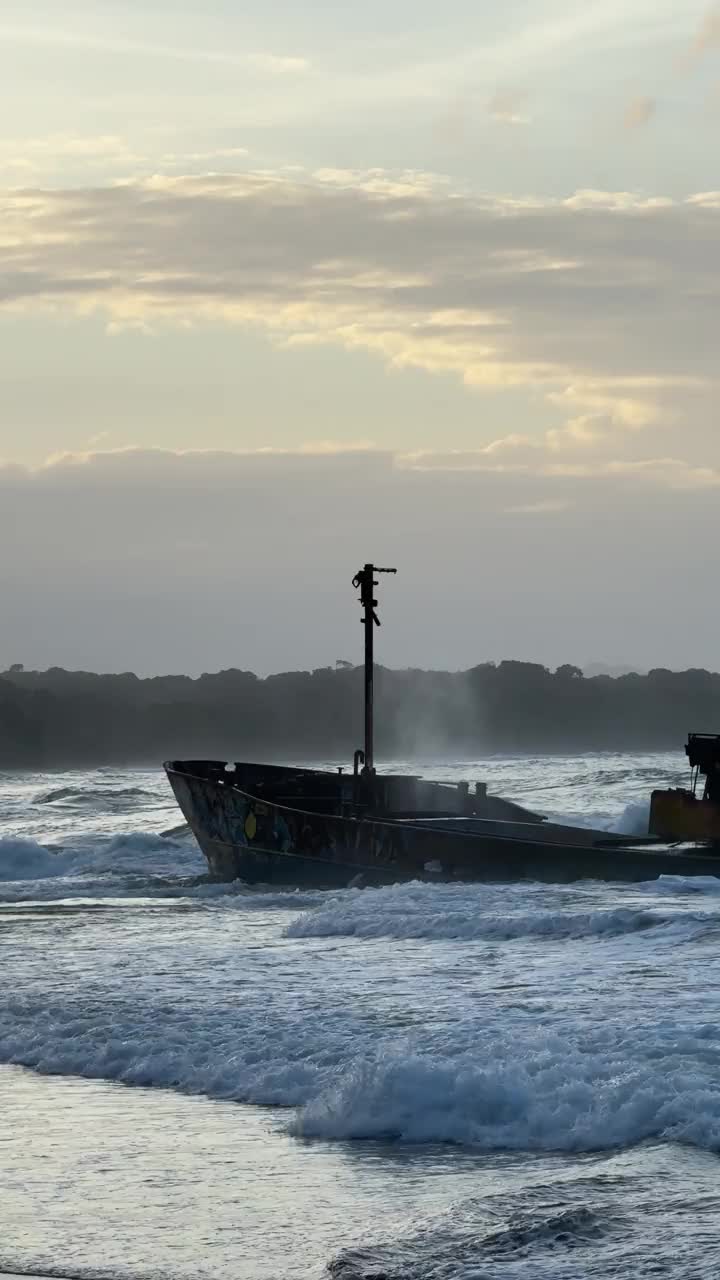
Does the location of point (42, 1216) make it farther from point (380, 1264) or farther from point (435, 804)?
point (435, 804)

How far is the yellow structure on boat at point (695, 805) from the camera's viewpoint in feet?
94.0

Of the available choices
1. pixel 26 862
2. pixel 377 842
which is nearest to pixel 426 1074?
pixel 377 842

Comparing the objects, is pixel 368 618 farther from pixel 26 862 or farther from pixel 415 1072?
pixel 415 1072

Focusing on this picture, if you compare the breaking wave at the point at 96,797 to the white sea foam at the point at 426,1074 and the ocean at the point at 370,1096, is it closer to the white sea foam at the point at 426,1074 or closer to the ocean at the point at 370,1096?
the ocean at the point at 370,1096

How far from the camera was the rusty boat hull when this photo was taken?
89.0 feet

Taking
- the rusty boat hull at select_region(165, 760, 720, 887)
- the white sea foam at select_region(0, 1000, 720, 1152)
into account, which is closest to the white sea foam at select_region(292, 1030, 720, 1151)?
the white sea foam at select_region(0, 1000, 720, 1152)

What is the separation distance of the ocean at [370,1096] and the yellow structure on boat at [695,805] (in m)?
5.24

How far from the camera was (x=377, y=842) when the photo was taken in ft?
92.5

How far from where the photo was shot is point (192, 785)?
104 feet

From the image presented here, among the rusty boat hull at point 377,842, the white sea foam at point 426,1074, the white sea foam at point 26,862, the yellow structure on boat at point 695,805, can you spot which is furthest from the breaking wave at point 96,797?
the white sea foam at point 426,1074

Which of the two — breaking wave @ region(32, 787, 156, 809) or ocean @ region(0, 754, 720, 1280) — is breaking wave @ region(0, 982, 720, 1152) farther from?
breaking wave @ region(32, 787, 156, 809)

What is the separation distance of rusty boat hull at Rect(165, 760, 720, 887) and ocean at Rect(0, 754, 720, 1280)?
3543 millimetres

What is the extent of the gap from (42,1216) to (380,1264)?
2124 mm

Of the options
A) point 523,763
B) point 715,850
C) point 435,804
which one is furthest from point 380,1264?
point 523,763
